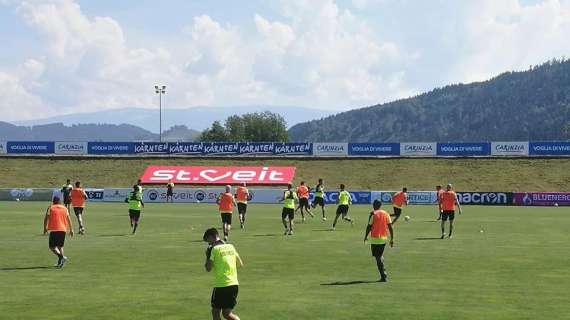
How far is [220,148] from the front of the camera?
91938 millimetres

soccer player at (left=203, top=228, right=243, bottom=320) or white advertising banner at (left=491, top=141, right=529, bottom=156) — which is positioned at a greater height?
white advertising banner at (left=491, top=141, right=529, bottom=156)

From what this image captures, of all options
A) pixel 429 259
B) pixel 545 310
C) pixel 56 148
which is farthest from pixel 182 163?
pixel 545 310

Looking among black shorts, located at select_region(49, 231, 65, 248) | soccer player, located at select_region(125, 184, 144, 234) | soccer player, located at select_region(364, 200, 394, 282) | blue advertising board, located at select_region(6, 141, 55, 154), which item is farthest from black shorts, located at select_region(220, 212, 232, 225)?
blue advertising board, located at select_region(6, 141, 55, 154)

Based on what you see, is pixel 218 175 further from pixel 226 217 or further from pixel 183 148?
pixel 226 217

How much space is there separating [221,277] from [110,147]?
273 ft

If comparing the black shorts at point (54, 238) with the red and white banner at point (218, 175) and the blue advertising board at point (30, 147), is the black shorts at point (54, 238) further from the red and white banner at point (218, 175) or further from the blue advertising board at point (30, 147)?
the blue advertising board at point (30, 147)

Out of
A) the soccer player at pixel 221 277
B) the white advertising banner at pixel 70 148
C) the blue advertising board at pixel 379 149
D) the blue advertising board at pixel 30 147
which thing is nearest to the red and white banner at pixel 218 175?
the blue advertising board at pixel 379 149

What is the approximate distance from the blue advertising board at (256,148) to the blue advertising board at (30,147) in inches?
926

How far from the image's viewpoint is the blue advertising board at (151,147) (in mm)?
91750

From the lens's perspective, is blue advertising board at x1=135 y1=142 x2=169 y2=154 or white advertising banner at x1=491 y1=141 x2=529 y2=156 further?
blue advertising board at x1=135 y1=142 x2=169 y2=154

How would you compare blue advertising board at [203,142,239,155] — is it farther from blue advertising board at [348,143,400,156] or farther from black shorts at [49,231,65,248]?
black shorts at [49,231,65,248]

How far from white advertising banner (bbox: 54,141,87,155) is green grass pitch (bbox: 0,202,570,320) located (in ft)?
204

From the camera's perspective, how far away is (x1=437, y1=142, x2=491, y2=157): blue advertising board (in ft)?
287

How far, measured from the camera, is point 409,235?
103 feet
